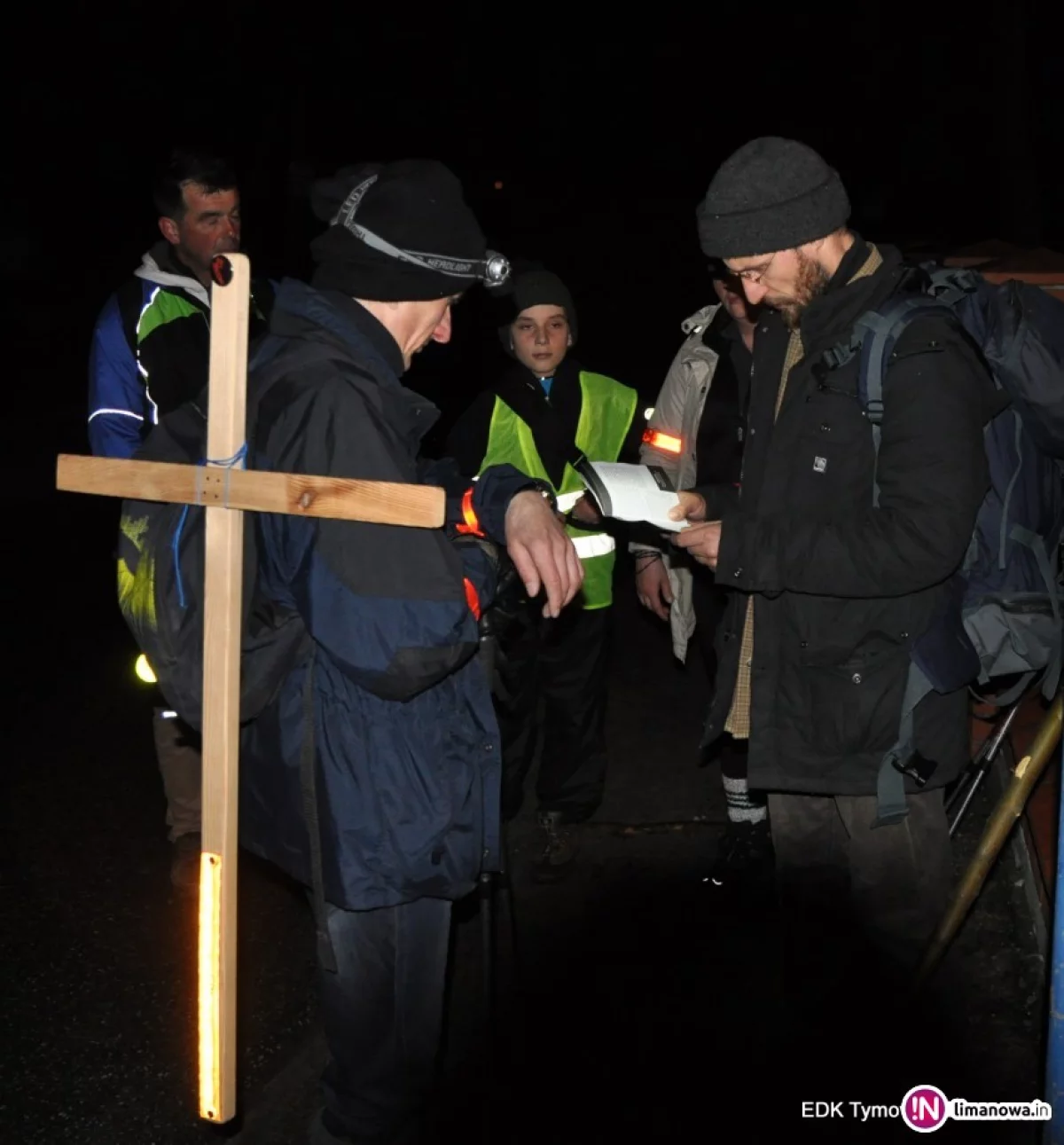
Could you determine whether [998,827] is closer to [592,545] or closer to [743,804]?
[743,804]

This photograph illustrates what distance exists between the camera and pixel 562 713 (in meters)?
5.37

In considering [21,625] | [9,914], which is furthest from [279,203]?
[9,914]

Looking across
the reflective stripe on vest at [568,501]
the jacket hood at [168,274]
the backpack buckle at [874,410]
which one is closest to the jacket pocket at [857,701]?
the backpack buckle at [874,410]

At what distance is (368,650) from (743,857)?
2792mm

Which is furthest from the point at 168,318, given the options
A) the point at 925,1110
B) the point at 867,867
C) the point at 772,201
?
the point at 925,1110

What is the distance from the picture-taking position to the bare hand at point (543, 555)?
9.60 feet

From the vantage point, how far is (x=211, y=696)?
9.30 feet

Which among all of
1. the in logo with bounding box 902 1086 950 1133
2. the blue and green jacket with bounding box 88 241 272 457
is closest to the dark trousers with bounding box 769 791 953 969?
the in logo with bounding box 902 1086 950 1133

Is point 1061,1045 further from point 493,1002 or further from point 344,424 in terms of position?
point 344,424

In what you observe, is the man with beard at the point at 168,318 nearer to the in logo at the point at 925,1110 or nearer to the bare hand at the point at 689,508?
the bare hand at the point at 689,508

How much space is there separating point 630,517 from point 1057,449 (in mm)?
1024

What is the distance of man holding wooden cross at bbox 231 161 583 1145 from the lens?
2.79 meters

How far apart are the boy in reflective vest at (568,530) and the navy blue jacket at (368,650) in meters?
1.89

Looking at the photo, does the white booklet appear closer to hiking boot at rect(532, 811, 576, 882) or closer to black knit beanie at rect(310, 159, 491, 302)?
black knit beanie at rect(310, 159, 491, 302)
